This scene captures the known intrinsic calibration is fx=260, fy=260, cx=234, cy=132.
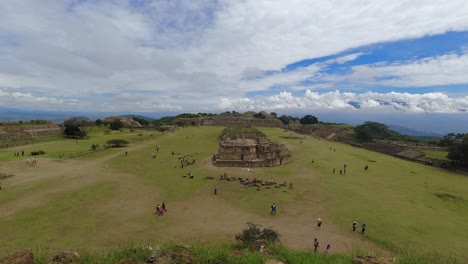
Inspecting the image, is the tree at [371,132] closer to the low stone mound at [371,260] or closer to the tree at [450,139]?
the tree at [450,139]

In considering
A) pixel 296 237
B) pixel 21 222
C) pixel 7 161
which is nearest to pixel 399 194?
pixel 296 237

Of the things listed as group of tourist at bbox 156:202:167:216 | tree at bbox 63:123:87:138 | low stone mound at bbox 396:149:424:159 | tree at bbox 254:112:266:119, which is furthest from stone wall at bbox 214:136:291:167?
tree at bbox 254:112:266:119

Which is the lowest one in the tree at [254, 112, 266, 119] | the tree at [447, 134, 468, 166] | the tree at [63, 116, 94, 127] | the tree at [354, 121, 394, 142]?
the tree at [447, 134, 468, 166]

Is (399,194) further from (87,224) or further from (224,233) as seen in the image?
(87,224)

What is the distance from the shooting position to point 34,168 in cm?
2964

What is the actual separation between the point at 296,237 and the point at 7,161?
117ft

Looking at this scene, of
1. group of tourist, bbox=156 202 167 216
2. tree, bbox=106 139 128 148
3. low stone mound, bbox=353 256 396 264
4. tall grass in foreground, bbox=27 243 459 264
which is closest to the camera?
tall grass in foreground, bbox=27 243 459 264

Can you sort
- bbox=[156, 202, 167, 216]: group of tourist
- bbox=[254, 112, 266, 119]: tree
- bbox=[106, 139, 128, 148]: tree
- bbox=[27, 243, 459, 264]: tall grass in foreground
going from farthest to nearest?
bbox=[254, 112, 266, 119]: tree, bbox=[106, 139, 128, 148]: tree, bbox=[156, 202, 167, 216]: group of tourist, bbox=[27, 243, 459, 264]: tall grass in foreground

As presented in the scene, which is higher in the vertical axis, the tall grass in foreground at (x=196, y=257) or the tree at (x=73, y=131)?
the tree at (x=73, y=131)

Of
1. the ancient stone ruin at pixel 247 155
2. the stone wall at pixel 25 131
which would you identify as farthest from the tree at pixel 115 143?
the ancient stone ruin at pixel 247 155

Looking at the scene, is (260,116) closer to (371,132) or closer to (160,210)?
(371,132)

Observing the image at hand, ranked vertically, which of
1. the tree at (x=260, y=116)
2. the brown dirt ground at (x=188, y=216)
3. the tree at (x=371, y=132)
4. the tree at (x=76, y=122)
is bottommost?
the brown dirt ground at (x=188, y=216)

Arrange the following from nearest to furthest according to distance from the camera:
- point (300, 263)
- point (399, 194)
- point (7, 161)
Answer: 1. point (300, 263)
2. point (399, 194)
3. point (7, 161)

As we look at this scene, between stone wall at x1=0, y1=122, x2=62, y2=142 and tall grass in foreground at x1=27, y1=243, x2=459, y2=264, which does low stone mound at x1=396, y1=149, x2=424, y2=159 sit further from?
stone wall at x1=0, y1=122, x2=62, y2=142
